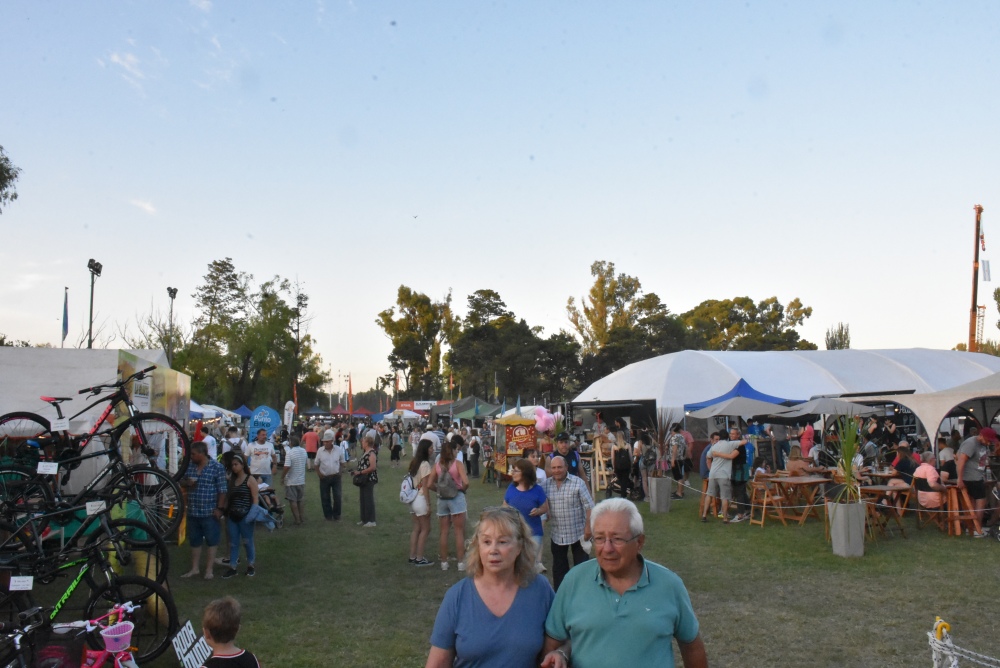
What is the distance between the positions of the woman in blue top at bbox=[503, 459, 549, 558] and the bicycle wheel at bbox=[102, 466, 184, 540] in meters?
3.06

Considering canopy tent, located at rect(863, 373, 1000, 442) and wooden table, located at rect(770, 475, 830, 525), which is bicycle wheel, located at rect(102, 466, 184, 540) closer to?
wooden table, located at rect(770, 475, 830, 525)

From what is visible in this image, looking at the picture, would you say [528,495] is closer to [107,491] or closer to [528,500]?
[528,500]

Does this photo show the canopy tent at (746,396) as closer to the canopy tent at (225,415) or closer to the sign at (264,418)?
the sign at (264,418)

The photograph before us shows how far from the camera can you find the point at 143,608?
5.73 meters

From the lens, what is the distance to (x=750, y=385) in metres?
31.3

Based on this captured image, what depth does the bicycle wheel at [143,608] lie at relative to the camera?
18.1ft

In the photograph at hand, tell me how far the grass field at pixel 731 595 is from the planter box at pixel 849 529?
188 millimetres

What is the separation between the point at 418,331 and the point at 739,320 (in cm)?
3009

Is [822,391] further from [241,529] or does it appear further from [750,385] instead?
[241,529]

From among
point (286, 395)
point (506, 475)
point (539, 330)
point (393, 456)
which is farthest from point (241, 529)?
point (539, 330)

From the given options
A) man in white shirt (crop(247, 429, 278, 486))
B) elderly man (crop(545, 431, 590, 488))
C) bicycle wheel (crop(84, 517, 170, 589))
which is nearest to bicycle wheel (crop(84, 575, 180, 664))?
bicycle wheel (crop(84, 517, 170, 589))

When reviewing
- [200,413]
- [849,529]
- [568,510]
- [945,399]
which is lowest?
[849,529]

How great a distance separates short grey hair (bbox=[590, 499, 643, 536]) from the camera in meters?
2.91

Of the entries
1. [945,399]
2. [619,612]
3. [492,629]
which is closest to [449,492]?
[492,629]
